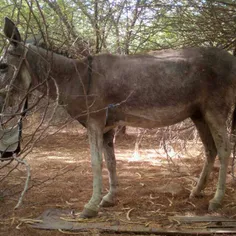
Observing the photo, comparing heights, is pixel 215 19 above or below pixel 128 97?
above

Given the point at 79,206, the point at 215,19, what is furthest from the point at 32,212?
the point at 215,19

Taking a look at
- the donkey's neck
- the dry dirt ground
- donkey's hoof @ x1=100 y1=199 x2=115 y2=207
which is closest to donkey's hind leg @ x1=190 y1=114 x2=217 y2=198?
the dry dirt ground

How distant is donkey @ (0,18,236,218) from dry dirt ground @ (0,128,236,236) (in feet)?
1.42

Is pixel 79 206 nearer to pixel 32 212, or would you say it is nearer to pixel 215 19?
pixel 32 212

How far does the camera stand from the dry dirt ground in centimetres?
429

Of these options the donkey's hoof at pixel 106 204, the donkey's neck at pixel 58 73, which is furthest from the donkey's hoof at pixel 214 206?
the donkey's neck at pixel 58 73

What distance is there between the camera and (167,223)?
4.03 m

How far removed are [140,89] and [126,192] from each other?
1816 mm

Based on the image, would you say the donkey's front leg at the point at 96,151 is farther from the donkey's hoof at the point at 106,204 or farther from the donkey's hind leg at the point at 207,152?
the donkey's hind leg at the point at 207,152

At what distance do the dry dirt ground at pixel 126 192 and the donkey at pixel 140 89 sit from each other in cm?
43

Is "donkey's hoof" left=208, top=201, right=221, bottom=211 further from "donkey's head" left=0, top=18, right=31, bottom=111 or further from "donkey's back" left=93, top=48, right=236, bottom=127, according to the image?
"donkey's head" left=0, top=18, right=31, bottom=111

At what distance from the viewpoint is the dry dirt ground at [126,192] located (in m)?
4.29

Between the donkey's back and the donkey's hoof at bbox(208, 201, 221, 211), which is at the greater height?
the donkey's back

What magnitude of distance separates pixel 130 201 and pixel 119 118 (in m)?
1.21
